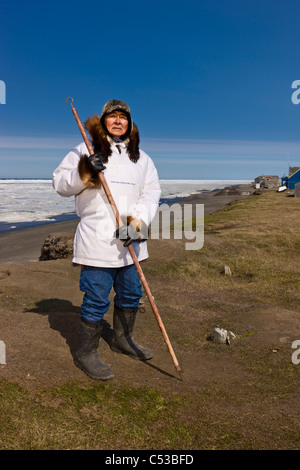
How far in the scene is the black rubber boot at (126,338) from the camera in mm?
4582

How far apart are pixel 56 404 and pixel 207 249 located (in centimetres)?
839

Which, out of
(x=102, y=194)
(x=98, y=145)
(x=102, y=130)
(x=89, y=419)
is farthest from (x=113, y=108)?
(x=89, y=419)

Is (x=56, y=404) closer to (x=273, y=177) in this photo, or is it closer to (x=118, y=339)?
(x=118, y=339)

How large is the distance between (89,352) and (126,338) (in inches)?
24.2

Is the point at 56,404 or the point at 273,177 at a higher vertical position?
the point at 273,177

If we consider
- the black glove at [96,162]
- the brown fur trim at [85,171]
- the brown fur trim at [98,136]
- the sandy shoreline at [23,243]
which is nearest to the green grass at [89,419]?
the brown fur trim at [85,171]

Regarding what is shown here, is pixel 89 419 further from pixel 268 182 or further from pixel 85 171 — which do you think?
pixel 268 182

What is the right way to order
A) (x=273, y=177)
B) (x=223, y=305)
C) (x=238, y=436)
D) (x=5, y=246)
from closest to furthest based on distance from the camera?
(x=238, y=436)
(x=223, y=305)
(x=5, y=246)
(x=273, y=177)

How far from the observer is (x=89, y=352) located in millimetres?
4207

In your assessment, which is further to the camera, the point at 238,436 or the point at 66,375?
the point at 66,375
